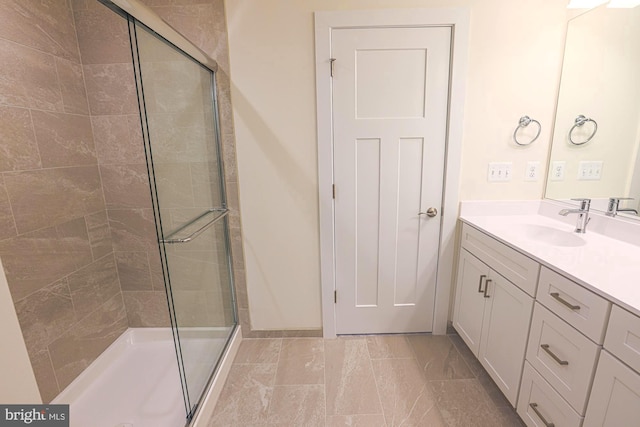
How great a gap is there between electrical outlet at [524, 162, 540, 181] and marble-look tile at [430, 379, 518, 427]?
4.41 feet

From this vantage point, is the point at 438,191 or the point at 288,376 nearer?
the point at 288,376

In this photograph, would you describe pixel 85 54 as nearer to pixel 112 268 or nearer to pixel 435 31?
pixel 112 268

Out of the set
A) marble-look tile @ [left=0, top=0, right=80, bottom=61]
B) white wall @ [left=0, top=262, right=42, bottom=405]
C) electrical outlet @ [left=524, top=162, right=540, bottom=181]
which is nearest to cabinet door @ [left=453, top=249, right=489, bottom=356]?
electrical outlet @ [left=524, top=162, right=540, bottom=181]

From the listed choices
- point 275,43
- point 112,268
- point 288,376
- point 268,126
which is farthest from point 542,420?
point 112,268

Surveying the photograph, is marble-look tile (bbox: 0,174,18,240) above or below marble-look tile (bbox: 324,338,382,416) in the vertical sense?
above

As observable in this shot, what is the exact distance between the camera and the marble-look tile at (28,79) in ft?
4.57

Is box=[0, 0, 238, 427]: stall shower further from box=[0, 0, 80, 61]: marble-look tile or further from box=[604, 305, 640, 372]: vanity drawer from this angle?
box=[604, 305, 640, 372]: vanity drawer

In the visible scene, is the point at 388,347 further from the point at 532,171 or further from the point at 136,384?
the point at 136,384

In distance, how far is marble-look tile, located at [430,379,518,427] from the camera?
151 cm

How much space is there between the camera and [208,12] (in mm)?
1726

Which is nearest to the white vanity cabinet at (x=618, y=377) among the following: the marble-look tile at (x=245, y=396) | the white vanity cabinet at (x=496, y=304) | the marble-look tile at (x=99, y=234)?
the white vanity cabinet at (x=496, y=304)

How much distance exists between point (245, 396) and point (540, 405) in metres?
1.48

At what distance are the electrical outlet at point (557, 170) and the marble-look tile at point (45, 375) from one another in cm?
320

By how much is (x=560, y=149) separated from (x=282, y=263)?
77.6 inches
